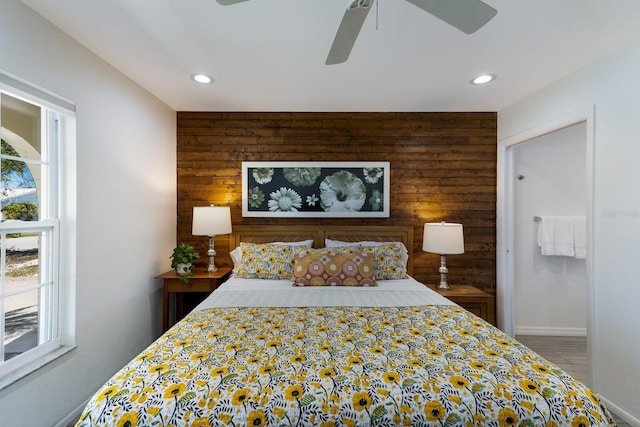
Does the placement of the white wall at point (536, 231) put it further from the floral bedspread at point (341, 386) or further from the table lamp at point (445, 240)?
the floral bedspread at point (341, 386)

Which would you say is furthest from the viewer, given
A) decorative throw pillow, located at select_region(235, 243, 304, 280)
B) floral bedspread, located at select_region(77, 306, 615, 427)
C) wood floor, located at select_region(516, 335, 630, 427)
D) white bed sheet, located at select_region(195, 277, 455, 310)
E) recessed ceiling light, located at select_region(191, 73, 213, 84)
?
decorative throw pillow, located at select_region(235, 243, 304, 280)

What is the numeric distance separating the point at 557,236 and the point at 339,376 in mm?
3313

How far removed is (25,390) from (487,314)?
A: 135 inches

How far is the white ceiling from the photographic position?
158 centimetres

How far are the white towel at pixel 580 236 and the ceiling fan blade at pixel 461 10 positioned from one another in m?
3.03

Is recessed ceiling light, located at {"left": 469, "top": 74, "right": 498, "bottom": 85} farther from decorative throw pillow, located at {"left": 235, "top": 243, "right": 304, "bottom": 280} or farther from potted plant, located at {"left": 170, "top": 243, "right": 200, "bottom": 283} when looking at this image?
potted plant, located at {"left": 170, "top": 243, "right": 200, "bottom": 283}

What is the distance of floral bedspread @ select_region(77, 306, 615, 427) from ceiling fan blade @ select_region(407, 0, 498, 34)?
1.41 m

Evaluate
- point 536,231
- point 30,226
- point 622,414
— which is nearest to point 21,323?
point 30,226

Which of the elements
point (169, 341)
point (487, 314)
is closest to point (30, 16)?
point (169, 341)

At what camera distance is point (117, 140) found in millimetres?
Answer: 2318

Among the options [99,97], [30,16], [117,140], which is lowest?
[117,140]

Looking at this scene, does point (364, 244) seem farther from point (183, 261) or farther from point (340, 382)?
point (340, 382)

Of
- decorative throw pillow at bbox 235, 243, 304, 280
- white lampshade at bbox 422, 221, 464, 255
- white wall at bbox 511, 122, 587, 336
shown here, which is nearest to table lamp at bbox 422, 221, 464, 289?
white lampshade at bbox 422, 221, 464, 255

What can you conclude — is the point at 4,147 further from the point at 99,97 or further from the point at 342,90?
the point at 342,90
